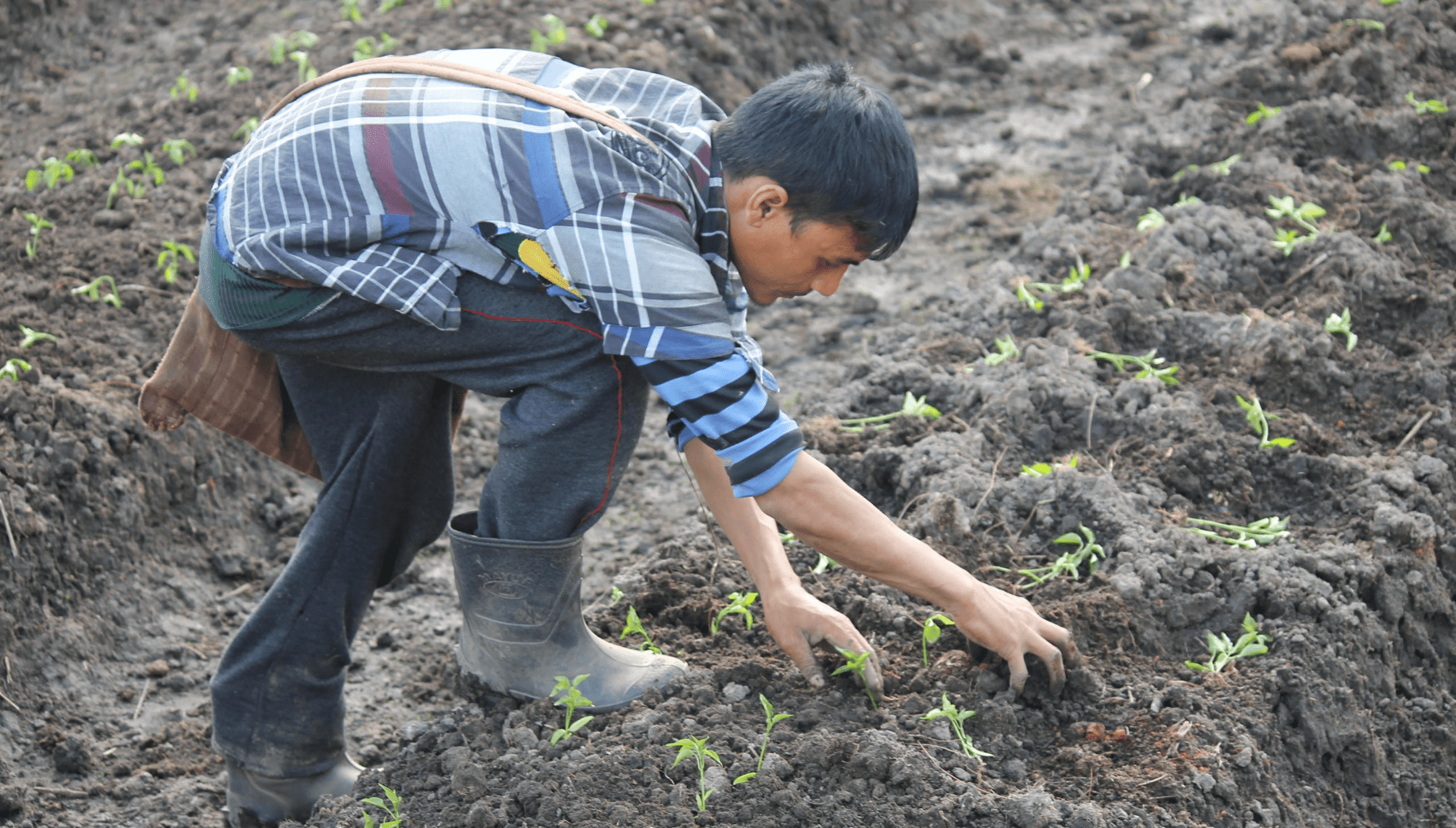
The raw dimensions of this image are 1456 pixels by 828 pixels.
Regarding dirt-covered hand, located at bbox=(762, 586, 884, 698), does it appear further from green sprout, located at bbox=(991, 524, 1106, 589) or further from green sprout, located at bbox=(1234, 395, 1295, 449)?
green sprout, located at bbox=(1234, 395, 1295, 449)

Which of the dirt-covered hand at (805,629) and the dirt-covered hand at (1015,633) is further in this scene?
the dirt-covered hand at (805,629)

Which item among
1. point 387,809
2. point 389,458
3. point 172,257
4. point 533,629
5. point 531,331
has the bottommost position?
point 387,809

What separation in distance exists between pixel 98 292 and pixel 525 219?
2.19 m

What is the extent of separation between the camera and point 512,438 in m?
2.22

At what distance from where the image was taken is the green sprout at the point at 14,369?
3.12 m

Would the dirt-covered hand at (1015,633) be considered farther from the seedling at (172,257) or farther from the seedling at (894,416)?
the seedling at (172,257)

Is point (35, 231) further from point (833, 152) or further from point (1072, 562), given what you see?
point (1072, 562)

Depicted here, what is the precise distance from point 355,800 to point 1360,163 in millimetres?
3803

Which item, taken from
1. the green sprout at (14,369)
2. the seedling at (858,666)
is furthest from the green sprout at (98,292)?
the seedling at (858,666)

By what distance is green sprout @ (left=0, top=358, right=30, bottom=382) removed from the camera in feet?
10.2

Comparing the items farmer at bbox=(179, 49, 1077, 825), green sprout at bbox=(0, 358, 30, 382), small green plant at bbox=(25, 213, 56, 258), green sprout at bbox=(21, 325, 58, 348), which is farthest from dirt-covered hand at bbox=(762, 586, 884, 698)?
small green plant at bbox=(25, 213, 56, 258)

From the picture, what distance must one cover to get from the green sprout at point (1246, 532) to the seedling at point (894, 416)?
727 mm

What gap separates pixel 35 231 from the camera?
12.3 feet

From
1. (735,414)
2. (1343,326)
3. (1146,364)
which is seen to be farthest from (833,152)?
(1343,326)
